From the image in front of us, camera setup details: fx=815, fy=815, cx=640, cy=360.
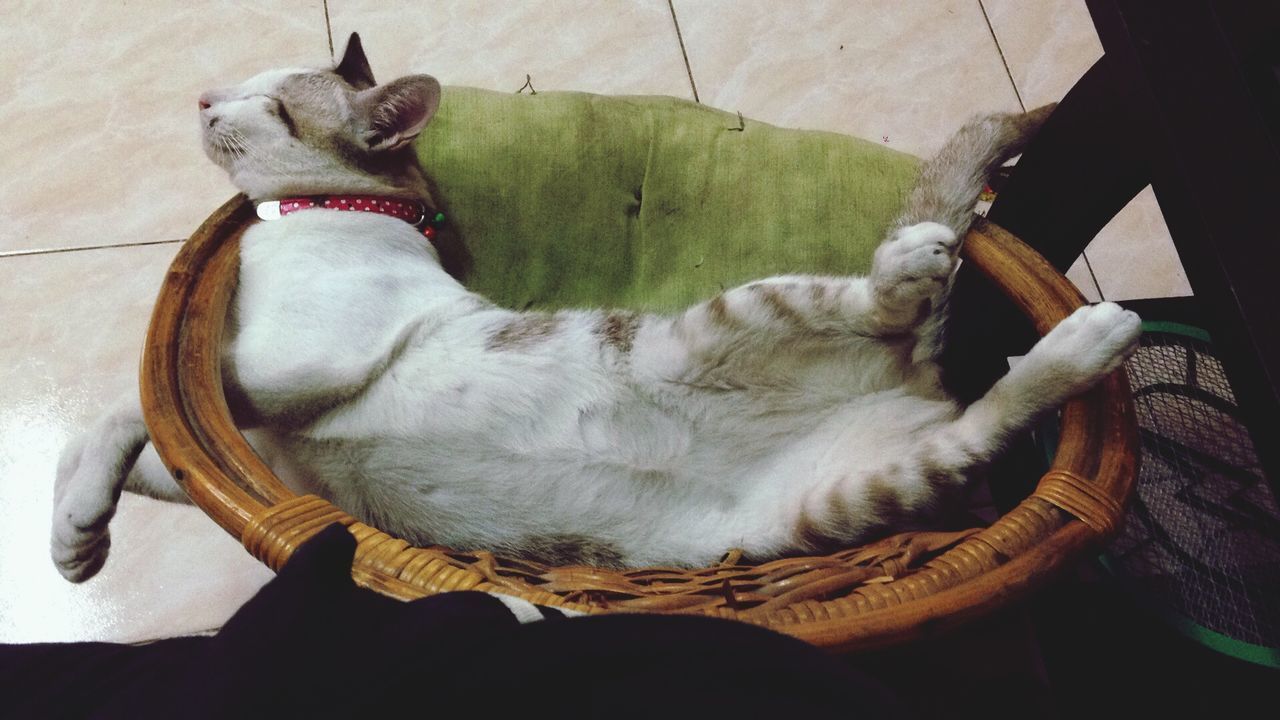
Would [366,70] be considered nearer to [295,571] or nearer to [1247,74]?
[295,571]

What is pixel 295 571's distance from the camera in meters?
0.71

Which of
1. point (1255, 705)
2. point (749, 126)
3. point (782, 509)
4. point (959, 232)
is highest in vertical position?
point (749, 126)

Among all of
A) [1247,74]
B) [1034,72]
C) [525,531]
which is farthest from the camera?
[1034,72]

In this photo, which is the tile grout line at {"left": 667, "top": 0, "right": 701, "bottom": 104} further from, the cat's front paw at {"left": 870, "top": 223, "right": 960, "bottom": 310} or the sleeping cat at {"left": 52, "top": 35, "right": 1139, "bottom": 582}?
the cat's front paw at {"left": 870, "top": 223, "right": 960, "bottom": 310}

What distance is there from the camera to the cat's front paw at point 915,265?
3.63 feet

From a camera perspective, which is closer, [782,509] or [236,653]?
[236,653]

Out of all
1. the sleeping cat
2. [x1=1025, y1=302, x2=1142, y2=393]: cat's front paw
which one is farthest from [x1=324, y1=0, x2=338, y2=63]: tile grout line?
[x1=1025, y1=302, x2=1142, y2=393]: cat's front paw

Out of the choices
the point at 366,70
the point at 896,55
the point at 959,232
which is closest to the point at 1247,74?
the point at 959,232

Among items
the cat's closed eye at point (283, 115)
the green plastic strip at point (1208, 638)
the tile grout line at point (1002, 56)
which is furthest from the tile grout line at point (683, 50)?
the green plastic strip at point (1208, 638)

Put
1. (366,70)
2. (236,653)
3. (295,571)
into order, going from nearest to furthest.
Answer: (236,653) < (295,571) < (366,70)

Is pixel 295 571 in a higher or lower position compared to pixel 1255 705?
higher

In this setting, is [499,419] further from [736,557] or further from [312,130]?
[312,130]

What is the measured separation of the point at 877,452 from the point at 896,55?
1.51 m

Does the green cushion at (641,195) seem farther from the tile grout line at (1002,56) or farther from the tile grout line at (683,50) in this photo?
the tile grout line at (1002,56)
